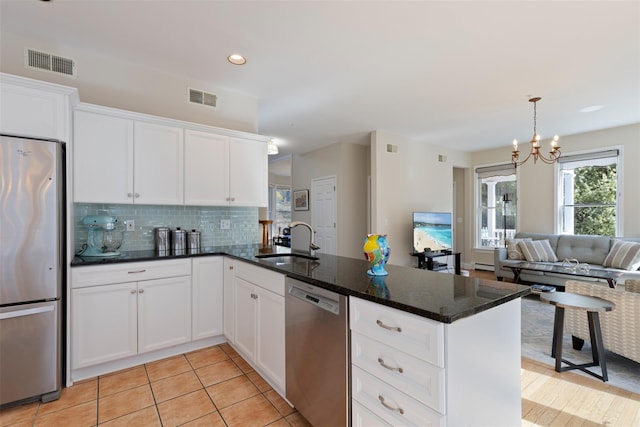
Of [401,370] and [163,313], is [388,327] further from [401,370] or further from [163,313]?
[163,313]

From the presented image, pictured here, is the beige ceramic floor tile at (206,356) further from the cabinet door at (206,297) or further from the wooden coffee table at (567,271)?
the wooden coffee table at (567,271)

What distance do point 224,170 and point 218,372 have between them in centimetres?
190

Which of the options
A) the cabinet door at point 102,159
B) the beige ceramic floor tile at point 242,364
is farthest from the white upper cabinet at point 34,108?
the beige ceramic floor tile at point 242,364

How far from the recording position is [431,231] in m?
5.77

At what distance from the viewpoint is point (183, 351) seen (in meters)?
2.73

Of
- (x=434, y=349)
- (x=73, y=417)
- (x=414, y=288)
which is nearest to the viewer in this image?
(x=434, y=349)

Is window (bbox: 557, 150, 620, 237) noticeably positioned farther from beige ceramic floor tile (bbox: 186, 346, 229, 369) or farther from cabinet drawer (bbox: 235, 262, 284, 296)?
beige ceramic floor tile (bbox: 186, 346, 229, 369)

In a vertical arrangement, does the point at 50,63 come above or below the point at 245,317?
above

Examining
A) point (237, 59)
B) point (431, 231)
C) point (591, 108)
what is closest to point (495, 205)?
point (431, 231)

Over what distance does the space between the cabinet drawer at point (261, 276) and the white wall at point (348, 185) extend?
3.59 m

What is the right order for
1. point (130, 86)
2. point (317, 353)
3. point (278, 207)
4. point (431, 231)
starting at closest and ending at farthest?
point (317, 353)
point (130, 86)
point (431, 231)
point (278, 207)

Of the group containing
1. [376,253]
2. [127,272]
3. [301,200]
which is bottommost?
[127,272]

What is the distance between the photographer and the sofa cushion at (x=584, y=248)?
480 centimetres

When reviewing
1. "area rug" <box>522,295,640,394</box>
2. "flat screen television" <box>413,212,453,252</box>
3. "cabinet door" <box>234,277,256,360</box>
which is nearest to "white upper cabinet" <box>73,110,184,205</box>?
"cabinet door" <box>234,277,256,360</box>
